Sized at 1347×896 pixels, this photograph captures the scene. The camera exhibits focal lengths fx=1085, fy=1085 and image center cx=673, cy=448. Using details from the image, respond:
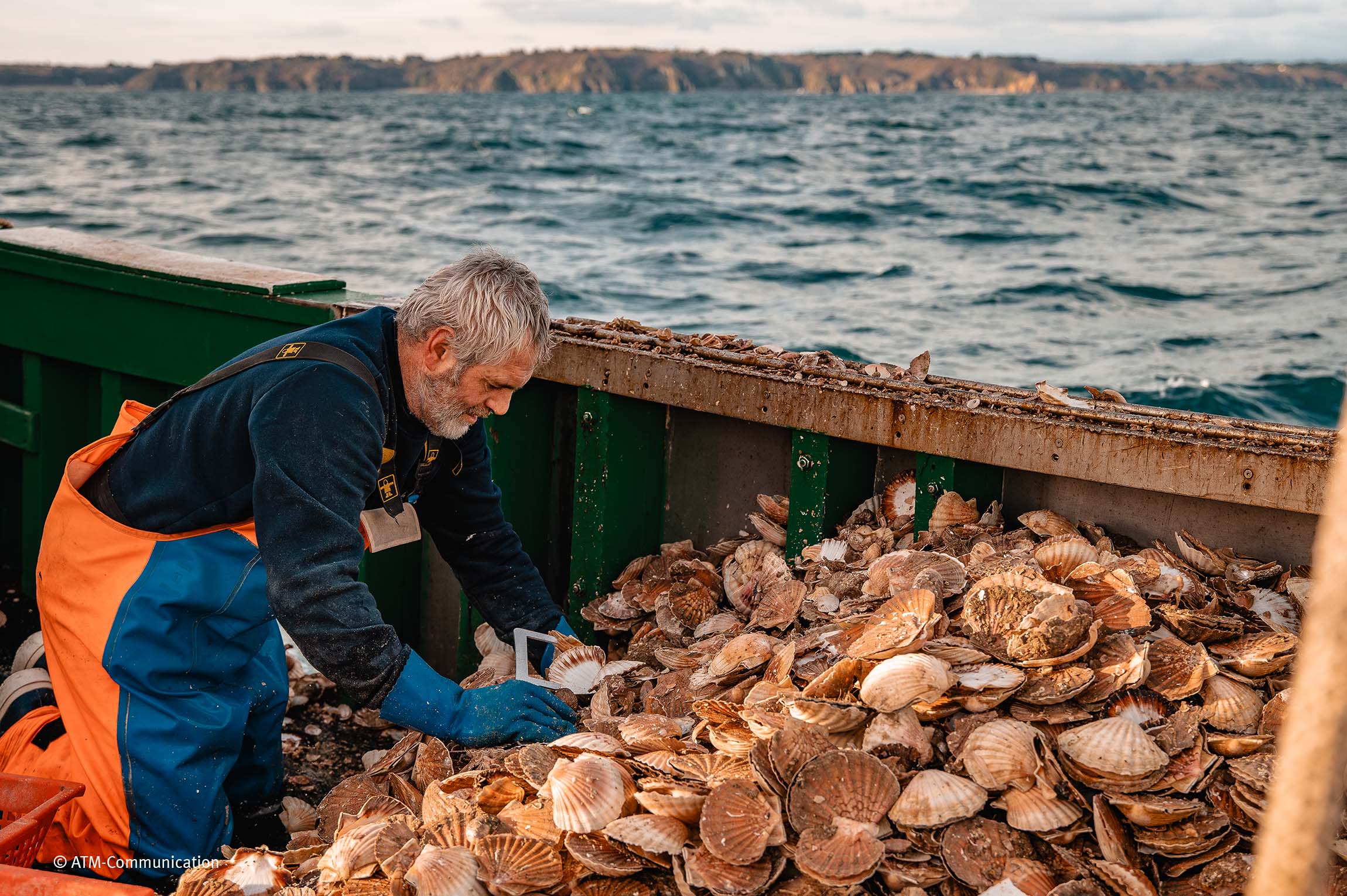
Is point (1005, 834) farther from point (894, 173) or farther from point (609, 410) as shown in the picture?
point (894, 173)

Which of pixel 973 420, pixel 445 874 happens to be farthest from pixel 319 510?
pixel 973 420

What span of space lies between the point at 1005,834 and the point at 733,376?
1.61 m

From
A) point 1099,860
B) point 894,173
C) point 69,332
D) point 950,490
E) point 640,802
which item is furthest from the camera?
point 894,173

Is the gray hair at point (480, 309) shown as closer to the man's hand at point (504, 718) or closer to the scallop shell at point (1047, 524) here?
the man's hand at point (504, 718)

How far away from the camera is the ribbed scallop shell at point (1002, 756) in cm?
213

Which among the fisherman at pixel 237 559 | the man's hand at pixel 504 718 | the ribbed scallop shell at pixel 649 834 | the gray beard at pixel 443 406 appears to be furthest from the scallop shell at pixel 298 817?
the ribbed scallop shell at pixel 649 834

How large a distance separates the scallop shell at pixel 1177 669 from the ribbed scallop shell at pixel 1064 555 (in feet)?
1.14

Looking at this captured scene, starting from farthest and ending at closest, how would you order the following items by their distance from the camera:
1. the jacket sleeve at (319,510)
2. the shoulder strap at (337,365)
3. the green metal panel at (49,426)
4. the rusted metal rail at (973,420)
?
the green metal panel at (49,426) < the rusted metal rail at (973,420) < the shoulder strap at (337,365) < the jacket sleeve at (319,510)

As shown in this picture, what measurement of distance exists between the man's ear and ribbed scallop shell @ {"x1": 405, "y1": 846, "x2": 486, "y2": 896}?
112 centimetres

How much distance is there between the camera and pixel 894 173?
27266 mm

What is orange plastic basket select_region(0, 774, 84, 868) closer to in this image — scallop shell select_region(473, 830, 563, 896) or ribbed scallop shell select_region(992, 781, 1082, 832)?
scallop shell select_region(473, 830, 563, 896)

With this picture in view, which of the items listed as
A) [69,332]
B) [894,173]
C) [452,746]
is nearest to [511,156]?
[894,173]

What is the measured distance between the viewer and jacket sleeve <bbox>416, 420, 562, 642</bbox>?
10.5ft

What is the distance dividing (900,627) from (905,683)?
0.79ft
